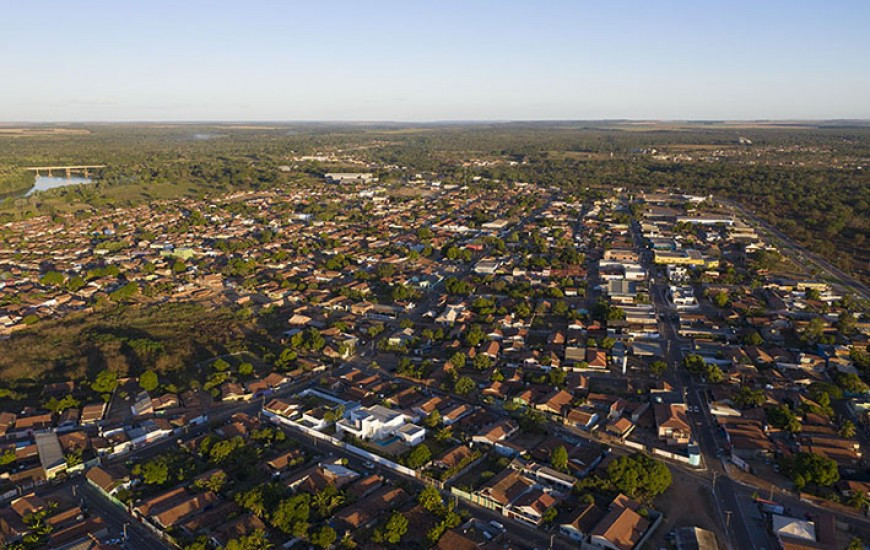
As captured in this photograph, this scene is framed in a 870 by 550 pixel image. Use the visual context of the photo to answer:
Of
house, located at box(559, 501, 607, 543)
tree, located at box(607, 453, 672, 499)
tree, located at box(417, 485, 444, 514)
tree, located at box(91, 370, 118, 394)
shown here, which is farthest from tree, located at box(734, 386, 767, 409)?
tree, located at box(91, 370, 118, 394)

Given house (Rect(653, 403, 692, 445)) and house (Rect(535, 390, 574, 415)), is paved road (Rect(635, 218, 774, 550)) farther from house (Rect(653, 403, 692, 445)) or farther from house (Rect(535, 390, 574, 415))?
house (Rect(535, 390, 574, 415))

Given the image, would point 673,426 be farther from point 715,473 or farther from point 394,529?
→ point 394,529

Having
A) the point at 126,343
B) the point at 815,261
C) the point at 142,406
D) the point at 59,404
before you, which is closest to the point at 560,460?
the point at 142,406

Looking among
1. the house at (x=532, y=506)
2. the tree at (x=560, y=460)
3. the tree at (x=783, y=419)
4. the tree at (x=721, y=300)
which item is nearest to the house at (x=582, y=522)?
the house at (x=532, y=506)

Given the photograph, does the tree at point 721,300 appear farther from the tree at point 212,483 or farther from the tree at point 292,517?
the tree at point 212,483

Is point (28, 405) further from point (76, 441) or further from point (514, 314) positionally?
point (514, 314)

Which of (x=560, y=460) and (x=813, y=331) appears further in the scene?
(x=813, y=331)
